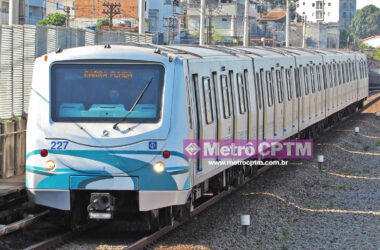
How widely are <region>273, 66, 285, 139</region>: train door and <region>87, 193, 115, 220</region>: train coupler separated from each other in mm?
7158

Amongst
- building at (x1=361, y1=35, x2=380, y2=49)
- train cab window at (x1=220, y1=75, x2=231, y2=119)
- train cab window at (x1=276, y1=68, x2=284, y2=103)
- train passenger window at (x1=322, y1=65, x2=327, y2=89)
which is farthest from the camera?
building at (x1=361, y1=35, x2=380, y2=49)

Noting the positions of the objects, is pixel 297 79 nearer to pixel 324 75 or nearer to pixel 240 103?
pixel 324 75

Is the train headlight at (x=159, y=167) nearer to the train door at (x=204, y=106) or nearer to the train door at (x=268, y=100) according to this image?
the train door at (x=204, y=106)

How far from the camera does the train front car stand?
9.49 meters

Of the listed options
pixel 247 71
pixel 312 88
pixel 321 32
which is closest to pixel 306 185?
pixel 247 71

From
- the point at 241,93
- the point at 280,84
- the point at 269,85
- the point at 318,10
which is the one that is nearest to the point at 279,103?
the point at 280,84

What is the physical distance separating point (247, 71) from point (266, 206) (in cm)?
259

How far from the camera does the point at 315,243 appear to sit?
10484 millimetres

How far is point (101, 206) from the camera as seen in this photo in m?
9.58

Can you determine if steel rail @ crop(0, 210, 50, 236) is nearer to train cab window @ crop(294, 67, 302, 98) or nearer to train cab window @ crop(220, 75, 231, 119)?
train cab window @ crop(220, 75, 231, 119)

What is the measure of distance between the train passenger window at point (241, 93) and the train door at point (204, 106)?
1665mm

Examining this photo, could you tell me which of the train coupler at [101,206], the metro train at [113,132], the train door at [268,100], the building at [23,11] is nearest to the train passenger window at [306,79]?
the train door at [268,100]

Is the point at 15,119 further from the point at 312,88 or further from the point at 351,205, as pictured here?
the point at 312,88

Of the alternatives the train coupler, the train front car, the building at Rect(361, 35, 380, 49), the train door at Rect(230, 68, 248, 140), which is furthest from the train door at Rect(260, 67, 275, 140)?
the building at Rect(361, 35, 380, 49)
